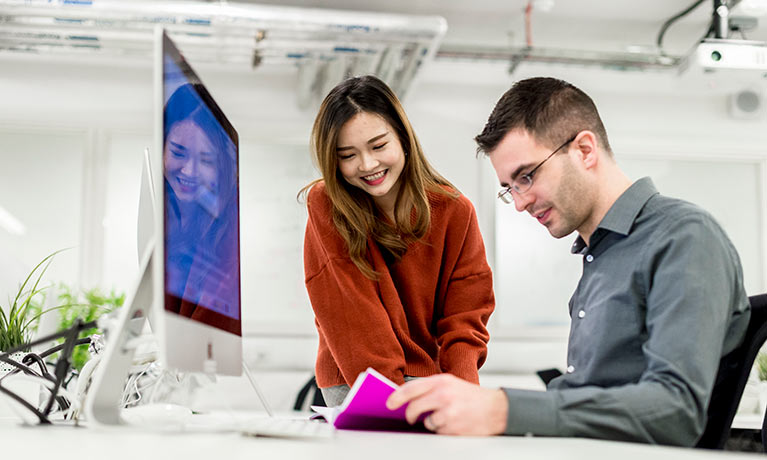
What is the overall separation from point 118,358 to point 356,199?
2.95 ft

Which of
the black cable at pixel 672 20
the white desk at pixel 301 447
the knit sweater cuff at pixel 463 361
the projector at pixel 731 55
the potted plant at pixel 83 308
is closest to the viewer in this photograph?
the white desk at pixel 301 447

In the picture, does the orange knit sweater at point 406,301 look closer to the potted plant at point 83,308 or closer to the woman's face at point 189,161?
the woman's face at point 189,161

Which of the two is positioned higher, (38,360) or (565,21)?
(565,21)

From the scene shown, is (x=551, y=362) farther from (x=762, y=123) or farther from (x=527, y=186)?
(x=527, y=186)

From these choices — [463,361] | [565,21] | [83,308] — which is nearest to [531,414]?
[463,361]

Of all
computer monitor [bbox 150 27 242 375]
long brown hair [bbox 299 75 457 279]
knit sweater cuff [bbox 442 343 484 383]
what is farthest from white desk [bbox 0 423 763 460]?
long brown hair [bbox 299 75 457 279]

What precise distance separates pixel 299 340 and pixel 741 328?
3.44 meters

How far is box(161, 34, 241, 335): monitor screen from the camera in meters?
0.90

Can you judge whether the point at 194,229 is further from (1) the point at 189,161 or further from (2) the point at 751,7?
(2) the point at 751,7

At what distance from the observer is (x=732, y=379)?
1.05 metres

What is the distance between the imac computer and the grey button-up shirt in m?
0.43

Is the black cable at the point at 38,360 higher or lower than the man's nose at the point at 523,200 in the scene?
lower

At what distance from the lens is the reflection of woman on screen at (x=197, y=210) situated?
910 millimetres

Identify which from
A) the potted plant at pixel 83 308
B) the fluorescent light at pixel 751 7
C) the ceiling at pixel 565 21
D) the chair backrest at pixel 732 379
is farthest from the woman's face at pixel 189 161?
the fluorescent light at pixel 751 7
